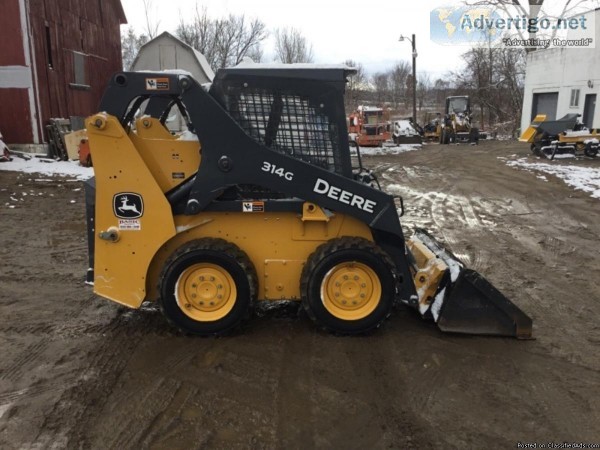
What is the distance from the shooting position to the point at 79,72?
1789 cm

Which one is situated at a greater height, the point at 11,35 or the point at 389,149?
the point at 11,35

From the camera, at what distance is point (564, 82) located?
25484mm

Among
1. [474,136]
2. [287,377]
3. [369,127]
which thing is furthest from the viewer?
[474,136]

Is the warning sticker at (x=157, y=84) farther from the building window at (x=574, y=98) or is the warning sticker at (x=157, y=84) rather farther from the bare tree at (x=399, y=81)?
the bare tree at (x=399, y=81)

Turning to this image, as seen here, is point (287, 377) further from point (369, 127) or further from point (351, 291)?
point (369, 127)

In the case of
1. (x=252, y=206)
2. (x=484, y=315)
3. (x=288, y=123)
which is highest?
(x=288, y=123)

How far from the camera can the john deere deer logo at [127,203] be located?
416 cm

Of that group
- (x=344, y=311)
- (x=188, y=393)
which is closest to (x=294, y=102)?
(x=344, y=311)

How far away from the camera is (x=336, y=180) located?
Result: 4129 mm

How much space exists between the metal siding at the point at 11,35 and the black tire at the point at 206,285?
44.3 ft

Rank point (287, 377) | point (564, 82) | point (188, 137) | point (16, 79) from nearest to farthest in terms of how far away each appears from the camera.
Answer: point (287, 377) → point (188, 137) → point (16, 79) → point (564, 82)

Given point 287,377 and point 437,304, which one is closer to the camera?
point 287,377

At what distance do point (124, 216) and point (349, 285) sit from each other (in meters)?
1.92

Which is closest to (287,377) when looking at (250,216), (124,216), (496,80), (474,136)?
(250,216)
